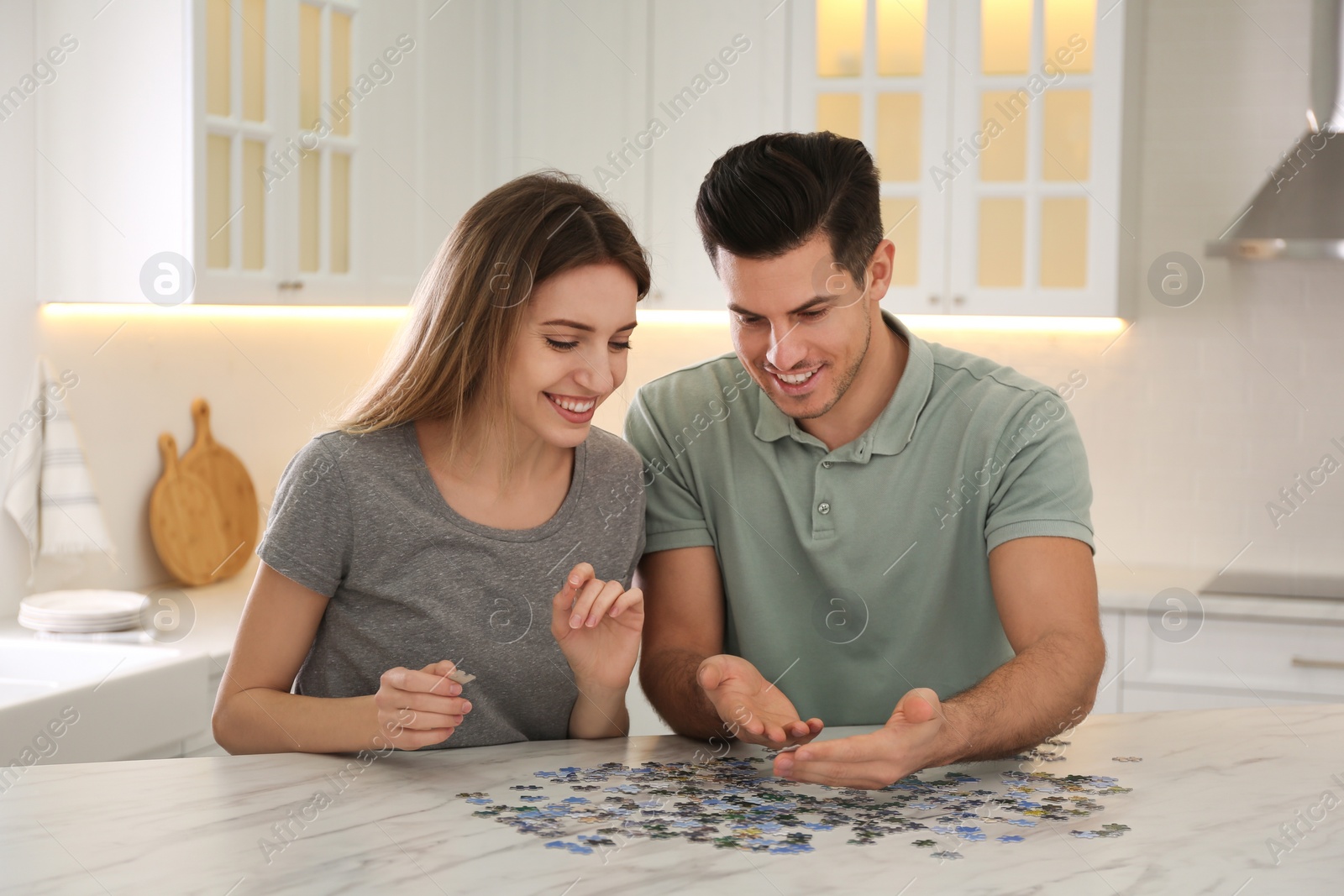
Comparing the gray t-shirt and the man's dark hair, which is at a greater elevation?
the man's dark hair

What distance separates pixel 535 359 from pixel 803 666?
2.11 feet

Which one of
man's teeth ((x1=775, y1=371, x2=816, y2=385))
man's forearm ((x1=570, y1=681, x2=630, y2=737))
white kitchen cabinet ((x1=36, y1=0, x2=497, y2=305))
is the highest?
white kitchen cabinet ((x1=36, y1=0, x2=497, y2=305))

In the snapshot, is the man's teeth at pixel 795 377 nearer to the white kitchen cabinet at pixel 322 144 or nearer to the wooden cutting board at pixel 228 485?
the white kitchen cabinet at pixel 322 144

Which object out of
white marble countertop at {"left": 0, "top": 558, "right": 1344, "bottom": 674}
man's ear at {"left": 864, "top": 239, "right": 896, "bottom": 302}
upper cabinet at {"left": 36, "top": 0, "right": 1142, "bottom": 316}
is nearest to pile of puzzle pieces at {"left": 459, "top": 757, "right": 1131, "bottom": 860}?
A: man's ear at {"left": 864, "top": 239, "right": 896, "bottom": 302}

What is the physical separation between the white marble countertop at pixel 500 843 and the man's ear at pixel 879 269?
0.76 meters

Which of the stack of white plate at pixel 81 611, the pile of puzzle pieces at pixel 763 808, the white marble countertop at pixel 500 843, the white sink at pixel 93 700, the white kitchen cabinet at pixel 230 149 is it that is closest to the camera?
the white marble countertop at pixel 500 843

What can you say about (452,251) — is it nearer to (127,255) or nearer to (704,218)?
(704,218)

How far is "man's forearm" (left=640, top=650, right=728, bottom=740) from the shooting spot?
5.24ft

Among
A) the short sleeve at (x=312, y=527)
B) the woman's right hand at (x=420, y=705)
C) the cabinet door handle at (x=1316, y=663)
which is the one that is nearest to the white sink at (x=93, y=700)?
the short sleeve at (x=312, y=527)

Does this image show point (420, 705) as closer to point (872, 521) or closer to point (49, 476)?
point (872, 521)

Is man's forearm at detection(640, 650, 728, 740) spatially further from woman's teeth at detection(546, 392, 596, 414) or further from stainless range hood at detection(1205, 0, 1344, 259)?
stainless range hood at detection(1205, 0, 1344, 259)

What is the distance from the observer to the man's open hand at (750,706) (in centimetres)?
144

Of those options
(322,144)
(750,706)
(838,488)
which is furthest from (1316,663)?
(322,144)

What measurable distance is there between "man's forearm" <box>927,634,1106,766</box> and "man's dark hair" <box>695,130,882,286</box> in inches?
23.9
